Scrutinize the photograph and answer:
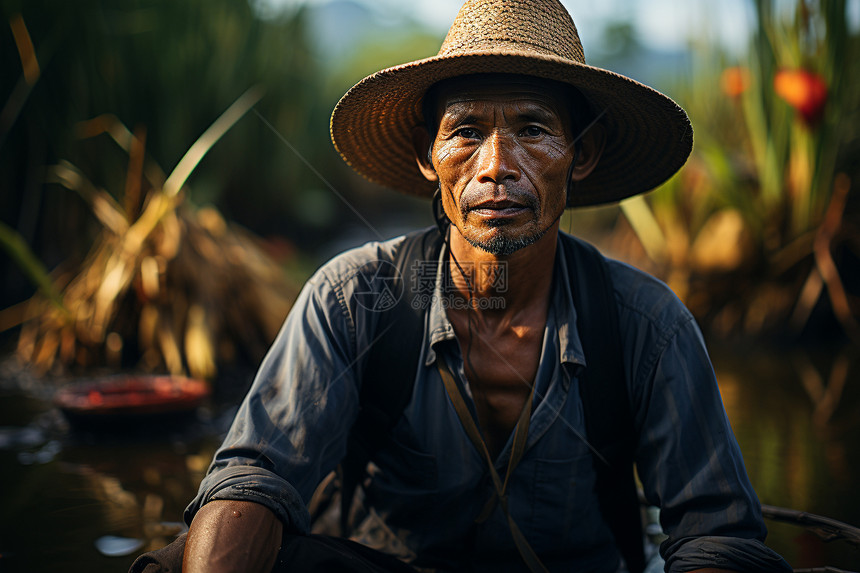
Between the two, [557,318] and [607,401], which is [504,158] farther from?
[607,401]

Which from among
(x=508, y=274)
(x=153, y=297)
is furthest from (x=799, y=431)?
(x=153, y=297)

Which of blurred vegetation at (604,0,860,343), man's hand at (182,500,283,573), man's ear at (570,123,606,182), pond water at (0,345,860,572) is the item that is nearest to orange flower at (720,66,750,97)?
blurred vegetation at (604,0,860,343)

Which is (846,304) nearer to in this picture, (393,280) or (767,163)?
(767,163)

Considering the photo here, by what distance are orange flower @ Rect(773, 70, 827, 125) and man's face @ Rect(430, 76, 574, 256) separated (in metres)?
3.51

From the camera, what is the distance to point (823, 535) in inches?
67.5

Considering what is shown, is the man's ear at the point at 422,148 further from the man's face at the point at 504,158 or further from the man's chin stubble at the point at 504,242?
the man's chin stubble at the point at 504,242

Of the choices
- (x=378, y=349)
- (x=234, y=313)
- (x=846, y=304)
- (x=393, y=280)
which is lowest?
(x=846, y=304)

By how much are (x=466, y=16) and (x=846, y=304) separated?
3.68 metres

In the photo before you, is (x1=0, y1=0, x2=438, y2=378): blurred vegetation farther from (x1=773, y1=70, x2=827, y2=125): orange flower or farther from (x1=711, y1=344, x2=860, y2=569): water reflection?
(x1=773, y1=70, x2=827, y2=125): orange flower

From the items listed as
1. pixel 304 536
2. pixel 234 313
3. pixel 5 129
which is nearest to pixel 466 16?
pixel 304 536

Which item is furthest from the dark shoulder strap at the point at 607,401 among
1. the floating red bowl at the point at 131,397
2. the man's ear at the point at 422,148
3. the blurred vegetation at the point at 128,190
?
the blurred vegetation at the point at 128,190

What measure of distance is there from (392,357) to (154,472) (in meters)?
1.46

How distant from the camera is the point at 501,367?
5.50 feet

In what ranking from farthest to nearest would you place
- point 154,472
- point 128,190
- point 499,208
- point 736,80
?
point 736,80
point 128,190
point 154,472
point 499,208
